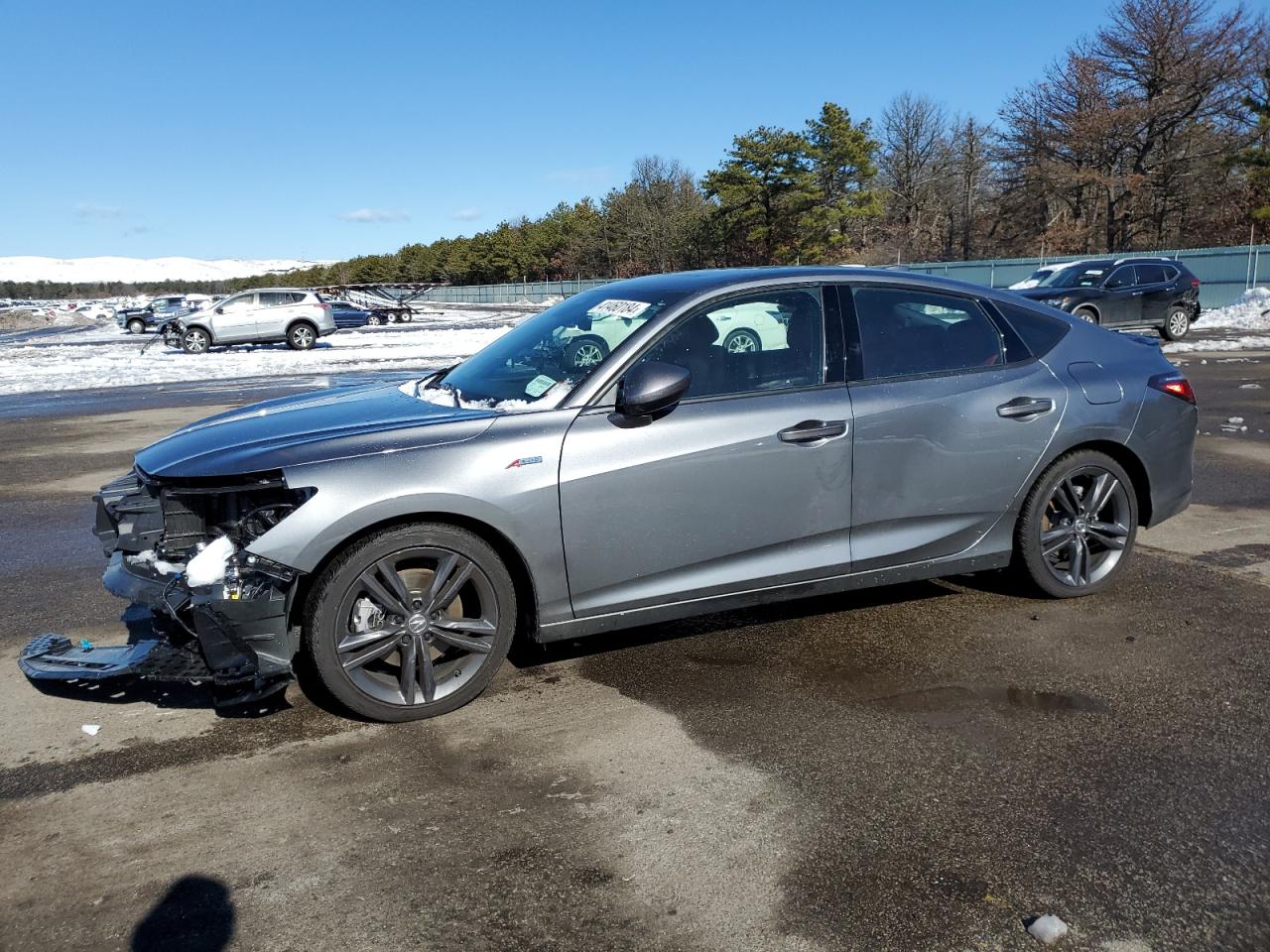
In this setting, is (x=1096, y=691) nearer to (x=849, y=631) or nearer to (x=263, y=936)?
(x=849, y=631)

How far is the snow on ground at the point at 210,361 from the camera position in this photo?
2089cm

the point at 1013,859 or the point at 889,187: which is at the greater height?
the point at 889,187

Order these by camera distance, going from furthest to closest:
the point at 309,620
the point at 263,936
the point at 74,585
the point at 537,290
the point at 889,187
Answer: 1. the point at 537,290
2. the point at 889,187
3. the point at 74,585
4. the point at 309,620
5. the point at 263,936

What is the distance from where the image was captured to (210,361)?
2523cm

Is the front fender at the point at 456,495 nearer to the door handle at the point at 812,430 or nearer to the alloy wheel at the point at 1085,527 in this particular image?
the door handle at the point at 812,430

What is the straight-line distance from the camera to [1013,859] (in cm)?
284

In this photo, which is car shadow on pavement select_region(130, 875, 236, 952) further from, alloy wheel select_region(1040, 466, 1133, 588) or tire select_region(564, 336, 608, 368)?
alloy wheel select_region(1040, 466, 1133, 588)

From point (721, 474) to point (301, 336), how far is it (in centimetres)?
2797

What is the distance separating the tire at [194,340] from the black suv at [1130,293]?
2154cm

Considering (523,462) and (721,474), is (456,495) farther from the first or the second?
(721,474)

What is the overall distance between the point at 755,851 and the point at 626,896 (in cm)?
41

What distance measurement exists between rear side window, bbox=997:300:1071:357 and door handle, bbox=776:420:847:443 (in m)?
1.22

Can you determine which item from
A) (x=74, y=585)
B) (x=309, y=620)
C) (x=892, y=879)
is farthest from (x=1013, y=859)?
(x=74, y=585)

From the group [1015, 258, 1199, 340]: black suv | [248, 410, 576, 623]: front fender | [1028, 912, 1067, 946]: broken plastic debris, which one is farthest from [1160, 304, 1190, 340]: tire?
[1028, 912, 1067, 946]: broken plastic debris
